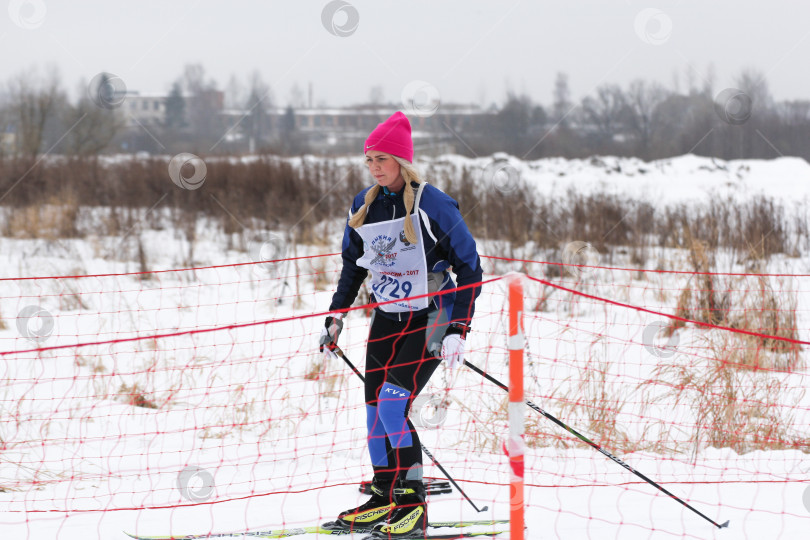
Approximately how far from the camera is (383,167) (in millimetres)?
2865

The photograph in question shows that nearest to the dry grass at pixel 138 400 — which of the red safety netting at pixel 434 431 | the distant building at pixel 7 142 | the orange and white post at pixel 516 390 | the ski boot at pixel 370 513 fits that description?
the red safety netting at pixel 434 431

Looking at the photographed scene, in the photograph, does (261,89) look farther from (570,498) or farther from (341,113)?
(570,498)

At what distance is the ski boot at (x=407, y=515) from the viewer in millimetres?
2852

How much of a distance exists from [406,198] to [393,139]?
0.27 metres

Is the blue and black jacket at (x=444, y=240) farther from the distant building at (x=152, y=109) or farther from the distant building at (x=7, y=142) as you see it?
the distant building at (x=152, y=109)

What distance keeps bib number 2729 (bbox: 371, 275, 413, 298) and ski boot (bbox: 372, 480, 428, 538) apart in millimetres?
809

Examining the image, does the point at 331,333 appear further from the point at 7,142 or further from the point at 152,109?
the point at 152,109

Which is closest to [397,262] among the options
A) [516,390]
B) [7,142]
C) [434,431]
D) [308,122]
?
[516,390]

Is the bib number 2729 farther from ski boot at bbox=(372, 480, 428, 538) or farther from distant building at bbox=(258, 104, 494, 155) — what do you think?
distant building at bbox=(258, 104, 494, 155)

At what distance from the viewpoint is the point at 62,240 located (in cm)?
1009

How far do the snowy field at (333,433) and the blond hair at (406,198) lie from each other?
0.47m

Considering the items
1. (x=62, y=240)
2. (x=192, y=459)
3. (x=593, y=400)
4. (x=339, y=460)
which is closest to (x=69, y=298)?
(x=62, y=240)

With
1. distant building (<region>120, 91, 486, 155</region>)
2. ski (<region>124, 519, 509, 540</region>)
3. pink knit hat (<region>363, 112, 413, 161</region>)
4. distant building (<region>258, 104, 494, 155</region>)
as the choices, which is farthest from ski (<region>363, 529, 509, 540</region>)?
distant building (<region>120, 91, 486, 155</region>)

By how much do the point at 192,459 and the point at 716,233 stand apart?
271 inches
